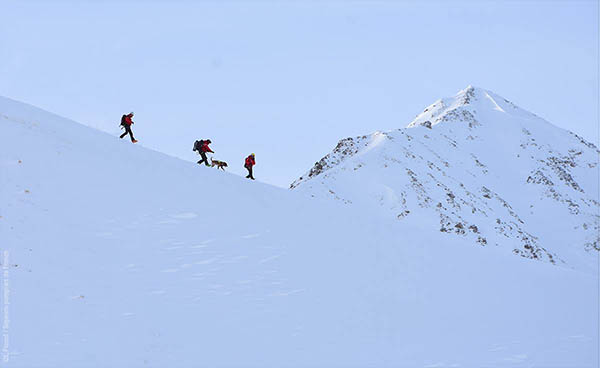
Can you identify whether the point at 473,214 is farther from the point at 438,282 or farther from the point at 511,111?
the point at 511,111

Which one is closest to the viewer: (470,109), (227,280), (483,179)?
(227,280)

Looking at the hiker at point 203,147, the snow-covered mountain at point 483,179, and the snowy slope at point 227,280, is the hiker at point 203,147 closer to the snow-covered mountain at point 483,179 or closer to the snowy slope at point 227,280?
the snowy slope at point 227,280

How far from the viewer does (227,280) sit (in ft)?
43.1

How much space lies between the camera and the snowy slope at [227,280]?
33.3ft

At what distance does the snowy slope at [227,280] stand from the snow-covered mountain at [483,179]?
→ 9991 mm

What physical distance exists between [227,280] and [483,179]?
2420 inches

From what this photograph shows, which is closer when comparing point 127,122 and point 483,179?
point 127,122

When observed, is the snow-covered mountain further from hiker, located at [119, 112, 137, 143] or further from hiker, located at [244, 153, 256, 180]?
hiker, located at [119, 112, 137, 143]

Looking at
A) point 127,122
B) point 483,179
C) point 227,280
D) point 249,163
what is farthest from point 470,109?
point 227,280

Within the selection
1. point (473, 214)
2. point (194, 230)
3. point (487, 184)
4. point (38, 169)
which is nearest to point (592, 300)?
point (194, 230)

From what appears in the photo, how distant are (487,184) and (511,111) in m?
40.3

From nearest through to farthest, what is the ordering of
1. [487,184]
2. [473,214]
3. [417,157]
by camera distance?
[473,214] → [417,157] → [487,184]

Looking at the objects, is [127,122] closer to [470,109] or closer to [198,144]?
[198,144]

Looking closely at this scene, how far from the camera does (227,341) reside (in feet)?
34.7
